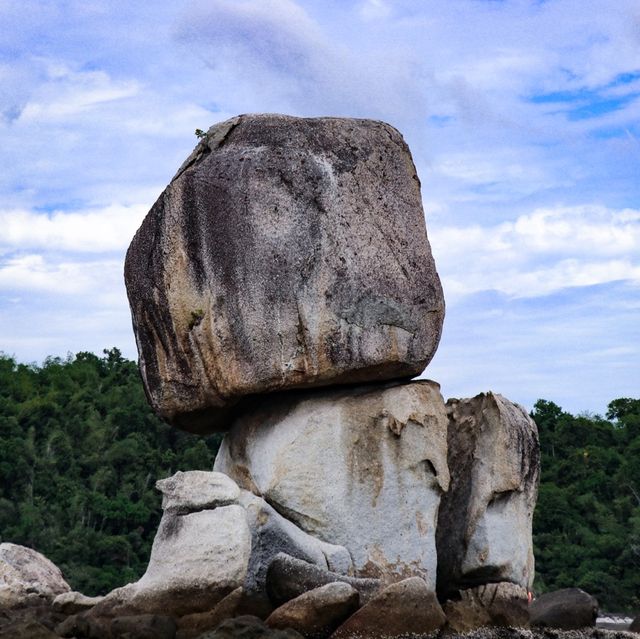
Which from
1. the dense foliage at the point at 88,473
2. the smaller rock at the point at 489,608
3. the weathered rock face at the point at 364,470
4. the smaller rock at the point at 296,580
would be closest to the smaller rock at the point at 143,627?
the smaller rock at the point at 296,580

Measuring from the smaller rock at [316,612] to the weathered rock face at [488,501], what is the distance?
8.20ft

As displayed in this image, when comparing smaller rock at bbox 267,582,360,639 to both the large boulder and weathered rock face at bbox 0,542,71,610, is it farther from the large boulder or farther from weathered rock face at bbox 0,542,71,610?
weathered rock face at bbox 0,542,71,610

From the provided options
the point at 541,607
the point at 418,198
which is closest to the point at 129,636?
the point at 541,607

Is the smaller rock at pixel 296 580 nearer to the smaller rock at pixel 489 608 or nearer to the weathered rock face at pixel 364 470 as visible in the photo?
the weathered rock face at pixel 364 470

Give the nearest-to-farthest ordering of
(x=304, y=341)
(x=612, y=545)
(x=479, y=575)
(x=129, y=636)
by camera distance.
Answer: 1. (x=129, y=636)
2. (x=304, y=341)
3. (x=479, y=575)
4. (x=612, y=545)

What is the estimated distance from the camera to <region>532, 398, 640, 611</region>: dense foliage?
28.8 m

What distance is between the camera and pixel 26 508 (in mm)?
30531

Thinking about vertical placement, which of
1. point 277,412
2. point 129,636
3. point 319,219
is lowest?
point 129,636

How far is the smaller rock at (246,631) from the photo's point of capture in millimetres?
10008

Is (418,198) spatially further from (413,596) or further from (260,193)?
(413,596)

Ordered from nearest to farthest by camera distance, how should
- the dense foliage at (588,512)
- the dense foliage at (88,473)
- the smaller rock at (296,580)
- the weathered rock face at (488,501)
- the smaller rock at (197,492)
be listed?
1. the smaller rock at (296,580)
2. the smaller rock at (197,492)
3. the weathered rock face at (488,501)
4. the dense foliage at (588,512)
5. the dense foliage at (88,473)

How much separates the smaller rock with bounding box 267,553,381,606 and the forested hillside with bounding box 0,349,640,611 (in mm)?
17115

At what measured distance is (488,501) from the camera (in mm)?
12828

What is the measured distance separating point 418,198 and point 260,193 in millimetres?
1559
